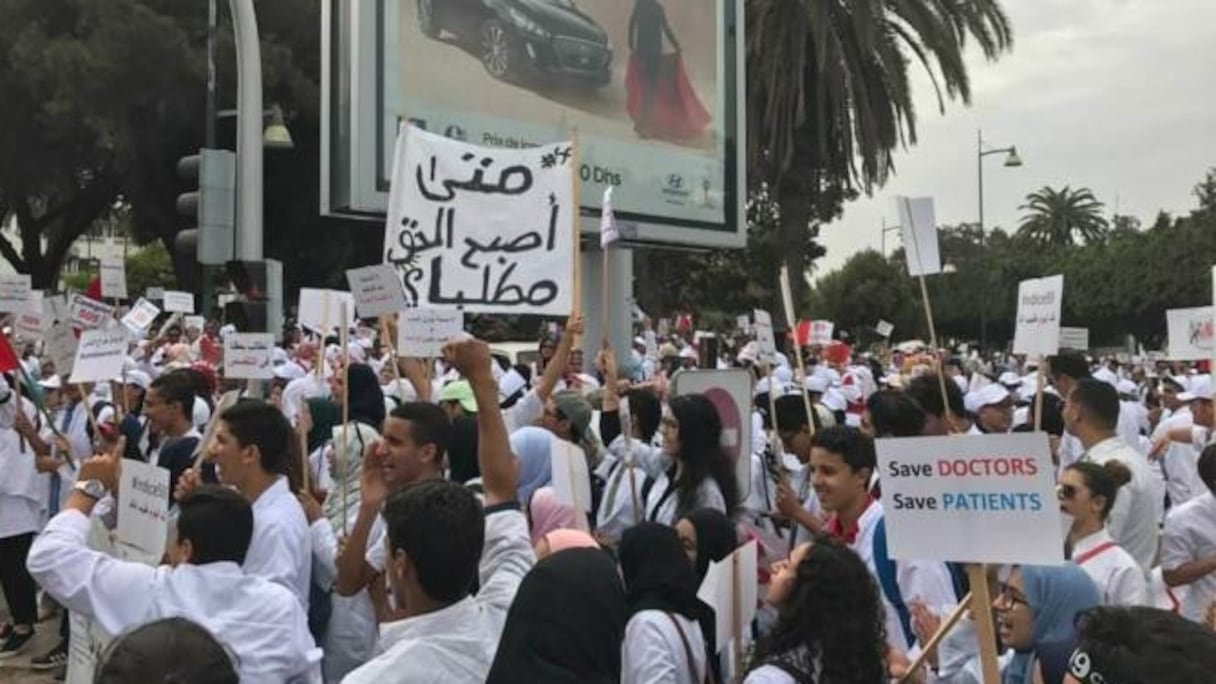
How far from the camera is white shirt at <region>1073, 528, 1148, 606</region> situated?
4.04 m

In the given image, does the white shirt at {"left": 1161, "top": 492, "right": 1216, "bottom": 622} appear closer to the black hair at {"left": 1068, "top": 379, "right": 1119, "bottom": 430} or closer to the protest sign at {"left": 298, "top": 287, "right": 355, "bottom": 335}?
the black hair at {"left": 1068, "top": 379, "right": 1119, "bottom": 430}

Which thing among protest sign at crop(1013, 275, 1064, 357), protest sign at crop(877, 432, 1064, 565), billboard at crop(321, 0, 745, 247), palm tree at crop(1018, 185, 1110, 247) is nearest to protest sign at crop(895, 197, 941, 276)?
protest sign at crop(1013, 275, 1064, 357)

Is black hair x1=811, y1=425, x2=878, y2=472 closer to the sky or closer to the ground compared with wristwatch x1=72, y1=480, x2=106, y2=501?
closer to the sky

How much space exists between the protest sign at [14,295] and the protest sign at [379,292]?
345cm

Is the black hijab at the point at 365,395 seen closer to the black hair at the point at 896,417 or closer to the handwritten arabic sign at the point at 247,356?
the handwritten arabic sign at the point at 247,356

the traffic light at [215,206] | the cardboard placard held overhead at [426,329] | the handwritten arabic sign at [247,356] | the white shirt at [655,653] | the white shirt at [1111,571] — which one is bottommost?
the white shirt at [655,653]

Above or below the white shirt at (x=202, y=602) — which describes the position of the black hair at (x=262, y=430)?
above

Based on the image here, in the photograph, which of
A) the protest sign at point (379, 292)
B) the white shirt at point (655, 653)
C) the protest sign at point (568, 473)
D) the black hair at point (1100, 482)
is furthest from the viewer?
the protest sign at point (379, 292)

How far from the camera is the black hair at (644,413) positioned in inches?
258

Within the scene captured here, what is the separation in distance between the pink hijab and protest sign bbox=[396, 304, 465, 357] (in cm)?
224

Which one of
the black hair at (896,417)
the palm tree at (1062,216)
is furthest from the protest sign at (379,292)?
the palm tree at (1062,216)

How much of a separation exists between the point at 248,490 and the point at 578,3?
13.6 meters

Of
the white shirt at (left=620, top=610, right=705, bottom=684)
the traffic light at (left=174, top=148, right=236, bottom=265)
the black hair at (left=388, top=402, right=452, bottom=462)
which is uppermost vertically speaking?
the traffic light at (left=174, top=148, right=236, bottom=265)

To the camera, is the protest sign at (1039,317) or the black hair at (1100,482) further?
the protest sign at (1039,317)
